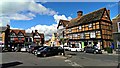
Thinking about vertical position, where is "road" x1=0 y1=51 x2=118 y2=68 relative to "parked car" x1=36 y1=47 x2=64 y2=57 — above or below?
below

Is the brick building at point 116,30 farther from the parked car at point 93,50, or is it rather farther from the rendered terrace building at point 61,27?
the rendered terrace building at point 61,27

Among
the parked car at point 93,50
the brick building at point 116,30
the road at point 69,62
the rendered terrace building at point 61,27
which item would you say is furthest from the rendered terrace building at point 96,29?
the road at point 69,62

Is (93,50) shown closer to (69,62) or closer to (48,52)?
(48,52)

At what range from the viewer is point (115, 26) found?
46125 mm

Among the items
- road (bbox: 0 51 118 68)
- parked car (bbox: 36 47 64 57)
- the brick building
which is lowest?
road (bbox: 0 51 118 68)

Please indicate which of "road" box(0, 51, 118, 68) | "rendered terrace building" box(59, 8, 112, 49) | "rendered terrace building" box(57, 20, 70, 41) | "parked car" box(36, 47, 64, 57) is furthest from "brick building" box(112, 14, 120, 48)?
"rendered terrace building" box(57, 20, 70, 41)

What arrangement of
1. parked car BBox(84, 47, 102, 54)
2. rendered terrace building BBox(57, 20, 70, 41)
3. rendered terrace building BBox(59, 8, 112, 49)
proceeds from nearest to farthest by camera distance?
parked car BBox(84, 47, 102, 54), rendered terrace building BBox(59, 8, 112, 49), rendered terrace building BBox(57, 20, 70, 41)

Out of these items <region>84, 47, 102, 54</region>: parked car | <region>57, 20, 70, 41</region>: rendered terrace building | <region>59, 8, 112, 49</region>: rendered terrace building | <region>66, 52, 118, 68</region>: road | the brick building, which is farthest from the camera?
<region>57, 20, 70, 41</region>: rendered terrace building

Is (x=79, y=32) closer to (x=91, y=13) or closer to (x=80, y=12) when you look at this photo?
(x=91, y=13)

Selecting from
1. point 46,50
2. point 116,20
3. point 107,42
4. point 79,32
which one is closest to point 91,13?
point 79,32

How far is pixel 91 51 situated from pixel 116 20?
9.60 metres

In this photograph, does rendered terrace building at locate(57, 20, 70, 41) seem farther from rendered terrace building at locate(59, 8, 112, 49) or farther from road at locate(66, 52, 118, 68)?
road at locate(66, 52, 118, 68)

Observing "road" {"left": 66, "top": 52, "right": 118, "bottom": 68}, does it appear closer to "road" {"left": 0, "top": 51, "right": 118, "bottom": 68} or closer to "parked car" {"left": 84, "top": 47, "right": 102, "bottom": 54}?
"road" {"left": 0, "top": 51, "right": 118, "bottom": 68}

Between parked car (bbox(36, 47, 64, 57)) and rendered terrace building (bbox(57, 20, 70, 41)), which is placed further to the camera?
rendered terrace building (bbox(57, 20, 70, 41))
